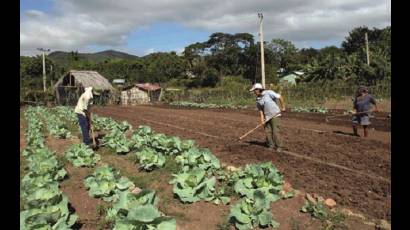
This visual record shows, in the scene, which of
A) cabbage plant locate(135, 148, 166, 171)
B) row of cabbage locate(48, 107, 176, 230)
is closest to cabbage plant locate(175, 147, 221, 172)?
cabbage plant locate(135, 148, 166, 171)

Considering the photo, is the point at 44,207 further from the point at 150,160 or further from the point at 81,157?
the point at 81,157

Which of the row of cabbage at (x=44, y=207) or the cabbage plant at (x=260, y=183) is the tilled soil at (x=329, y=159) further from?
the row of cabbage at (x=44, y=207)

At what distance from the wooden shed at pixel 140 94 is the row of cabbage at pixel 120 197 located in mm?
35910

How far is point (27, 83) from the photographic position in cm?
5172

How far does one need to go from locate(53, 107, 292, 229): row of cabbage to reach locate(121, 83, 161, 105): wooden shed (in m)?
35.8

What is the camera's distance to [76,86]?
139 ft

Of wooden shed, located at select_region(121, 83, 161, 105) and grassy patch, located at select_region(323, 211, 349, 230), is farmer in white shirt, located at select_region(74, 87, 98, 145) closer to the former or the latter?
grassy patch, located at select_region(323, 211, 349, 230)

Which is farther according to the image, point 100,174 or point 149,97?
point 149,97

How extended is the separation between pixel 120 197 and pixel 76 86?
39.2 m

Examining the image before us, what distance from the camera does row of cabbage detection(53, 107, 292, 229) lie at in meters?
4.86
